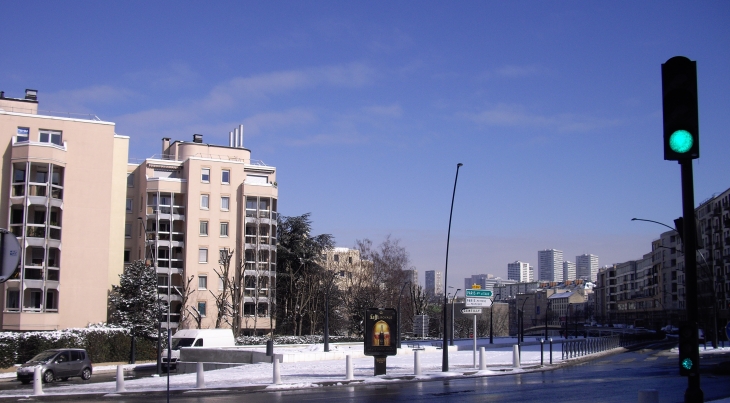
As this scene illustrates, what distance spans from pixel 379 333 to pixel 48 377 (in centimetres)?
1615

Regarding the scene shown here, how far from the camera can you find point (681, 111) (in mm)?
7250

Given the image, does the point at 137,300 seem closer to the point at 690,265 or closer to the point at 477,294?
the point at 477,294

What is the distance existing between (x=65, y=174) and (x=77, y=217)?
11.3 ft

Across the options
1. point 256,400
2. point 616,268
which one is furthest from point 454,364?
point 616,268

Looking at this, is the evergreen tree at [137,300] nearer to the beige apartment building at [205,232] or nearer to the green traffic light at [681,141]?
the beige apartment building at [205,232]

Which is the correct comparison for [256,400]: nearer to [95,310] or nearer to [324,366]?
[324,366]

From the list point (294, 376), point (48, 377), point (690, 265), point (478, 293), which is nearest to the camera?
point (690, 265)

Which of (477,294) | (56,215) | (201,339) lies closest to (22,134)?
(56,215)

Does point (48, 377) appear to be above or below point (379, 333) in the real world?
below

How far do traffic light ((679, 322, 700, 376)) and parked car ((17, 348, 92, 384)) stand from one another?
2987cm

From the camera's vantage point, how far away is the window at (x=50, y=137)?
185 ft

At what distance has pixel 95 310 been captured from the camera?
56000 mm

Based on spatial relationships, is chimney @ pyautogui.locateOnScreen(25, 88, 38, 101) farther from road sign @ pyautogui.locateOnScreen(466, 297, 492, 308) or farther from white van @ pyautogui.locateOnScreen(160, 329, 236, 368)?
road sign @ pyautogui.locateOnScreen(466, 297, 492, 308)

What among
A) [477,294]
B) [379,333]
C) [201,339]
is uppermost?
[477,294]
